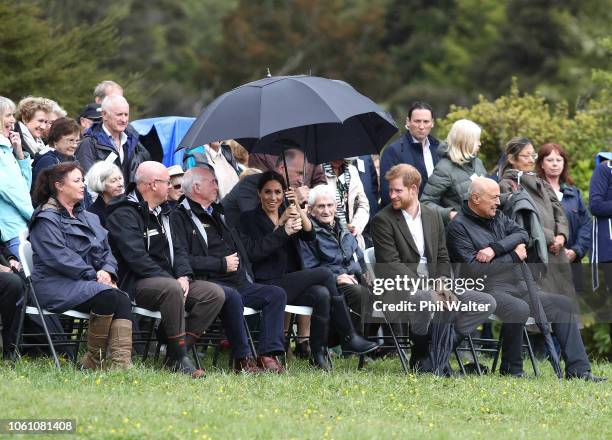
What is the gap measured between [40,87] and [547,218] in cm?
714

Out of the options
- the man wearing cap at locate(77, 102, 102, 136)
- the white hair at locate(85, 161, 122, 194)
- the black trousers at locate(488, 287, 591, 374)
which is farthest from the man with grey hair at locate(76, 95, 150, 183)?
the black trousers at locate(488, 287, 591, 374)

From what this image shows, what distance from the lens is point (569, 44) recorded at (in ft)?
105

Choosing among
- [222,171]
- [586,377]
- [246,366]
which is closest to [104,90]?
[222,171]

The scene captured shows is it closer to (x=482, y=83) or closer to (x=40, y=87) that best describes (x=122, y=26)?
(x=482, y=83)

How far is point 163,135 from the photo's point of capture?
12305mm

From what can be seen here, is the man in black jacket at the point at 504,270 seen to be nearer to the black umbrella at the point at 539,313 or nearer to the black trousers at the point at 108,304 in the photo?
the black umbrella at the point at 539,313

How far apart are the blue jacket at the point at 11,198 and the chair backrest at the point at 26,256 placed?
0.58 m

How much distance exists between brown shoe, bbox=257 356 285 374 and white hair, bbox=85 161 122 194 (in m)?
1.88

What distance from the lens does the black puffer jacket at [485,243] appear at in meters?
10.7

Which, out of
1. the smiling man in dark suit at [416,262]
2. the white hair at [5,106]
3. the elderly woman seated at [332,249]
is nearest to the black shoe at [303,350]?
the elderly woman seated at [332,249]

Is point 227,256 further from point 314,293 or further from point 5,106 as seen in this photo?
point 5,106

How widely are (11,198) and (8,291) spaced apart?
767 mm

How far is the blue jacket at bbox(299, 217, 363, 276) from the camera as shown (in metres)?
10.7

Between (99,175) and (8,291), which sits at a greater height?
(99,175)
